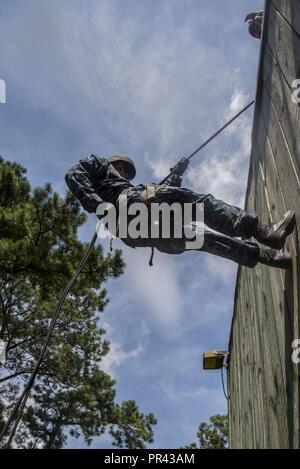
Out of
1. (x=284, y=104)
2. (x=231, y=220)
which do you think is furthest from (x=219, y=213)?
(x=284, y=104)

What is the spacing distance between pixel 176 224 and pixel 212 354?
3.63m

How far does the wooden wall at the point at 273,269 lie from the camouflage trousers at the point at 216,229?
0.23 m

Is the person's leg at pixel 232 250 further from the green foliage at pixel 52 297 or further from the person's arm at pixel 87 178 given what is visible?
the green foliage at pixel 52 297

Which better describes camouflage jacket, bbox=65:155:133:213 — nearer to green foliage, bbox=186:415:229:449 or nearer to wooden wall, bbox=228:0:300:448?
wooden wall, bbox=228:0:300:448

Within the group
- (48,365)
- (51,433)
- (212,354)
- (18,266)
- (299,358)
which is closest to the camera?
(299,358)

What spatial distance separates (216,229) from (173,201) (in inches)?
13.9

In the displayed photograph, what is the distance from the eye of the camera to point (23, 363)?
10.3m

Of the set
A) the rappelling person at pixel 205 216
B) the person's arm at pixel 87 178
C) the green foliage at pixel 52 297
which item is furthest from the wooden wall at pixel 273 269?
the green foliage at pixel 52 297

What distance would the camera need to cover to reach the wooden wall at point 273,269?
207 centimetres

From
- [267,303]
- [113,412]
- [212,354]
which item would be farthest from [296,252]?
[113,412]

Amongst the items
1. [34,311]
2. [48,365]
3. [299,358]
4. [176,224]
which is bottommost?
[299,358]

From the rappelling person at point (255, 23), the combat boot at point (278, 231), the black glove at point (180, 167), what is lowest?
the combat boot at point (278, 231)
